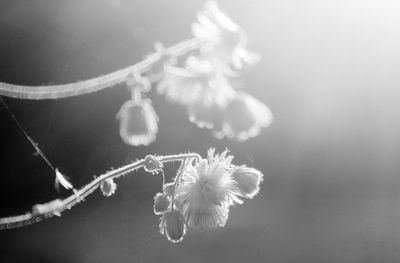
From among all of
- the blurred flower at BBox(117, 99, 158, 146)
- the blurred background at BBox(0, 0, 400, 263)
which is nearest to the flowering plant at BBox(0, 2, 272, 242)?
the blurred flower at BBox(117, 99, 158, 146)

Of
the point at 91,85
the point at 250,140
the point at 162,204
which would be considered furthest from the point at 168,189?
the point at 250,140

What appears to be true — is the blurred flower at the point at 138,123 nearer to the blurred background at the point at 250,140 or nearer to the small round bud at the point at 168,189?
the small round bud at the point at 168,189

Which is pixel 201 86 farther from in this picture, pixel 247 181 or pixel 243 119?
pixel 247 181

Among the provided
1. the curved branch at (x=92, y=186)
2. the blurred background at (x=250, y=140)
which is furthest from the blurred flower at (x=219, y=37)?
the blurred background at (x=250, y=140)

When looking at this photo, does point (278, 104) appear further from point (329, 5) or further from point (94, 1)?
point (94, 1)

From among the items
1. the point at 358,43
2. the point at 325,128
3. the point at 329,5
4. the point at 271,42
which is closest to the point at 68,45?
the point at 271,42

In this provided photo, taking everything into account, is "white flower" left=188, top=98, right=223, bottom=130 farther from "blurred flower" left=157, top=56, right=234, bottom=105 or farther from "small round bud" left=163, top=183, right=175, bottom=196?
"small round bud" left=163, top=183, right=175, bottom=196
